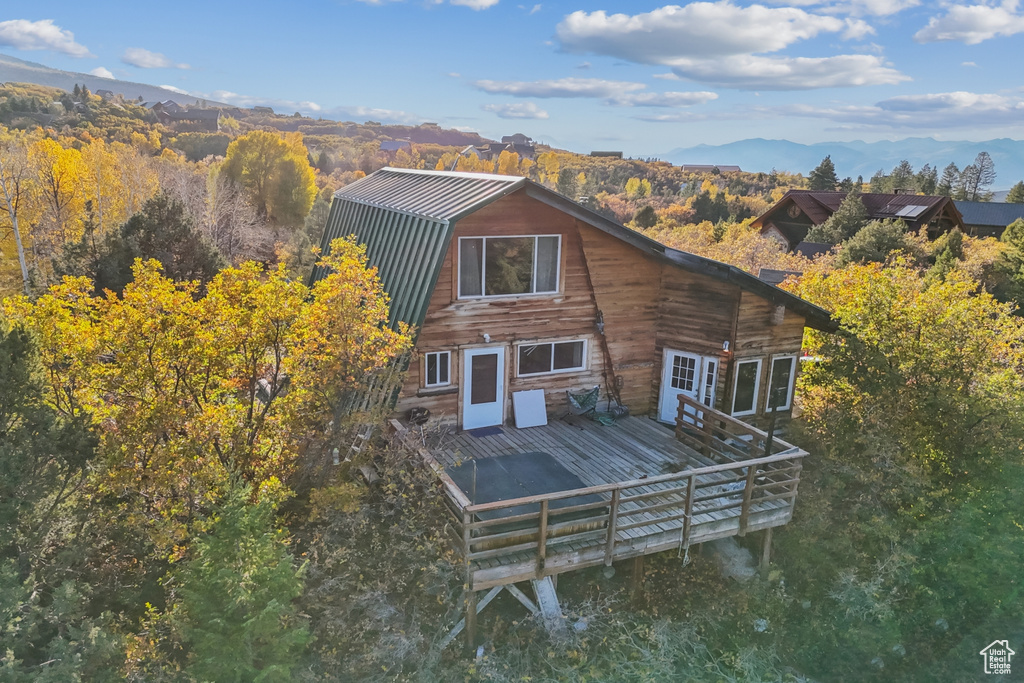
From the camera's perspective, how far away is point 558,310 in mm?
13414

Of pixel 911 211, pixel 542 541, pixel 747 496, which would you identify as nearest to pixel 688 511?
pixel 747 496

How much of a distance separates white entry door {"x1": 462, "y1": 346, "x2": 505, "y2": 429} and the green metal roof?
63.9 inches

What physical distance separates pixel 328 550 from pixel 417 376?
3767mm

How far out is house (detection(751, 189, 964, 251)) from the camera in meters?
42.8

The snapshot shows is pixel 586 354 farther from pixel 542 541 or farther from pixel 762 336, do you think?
pixel 542 541

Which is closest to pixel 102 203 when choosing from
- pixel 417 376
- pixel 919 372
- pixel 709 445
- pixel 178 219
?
pixel 178 219

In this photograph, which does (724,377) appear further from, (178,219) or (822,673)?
(178,219)

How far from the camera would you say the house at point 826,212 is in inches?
1683

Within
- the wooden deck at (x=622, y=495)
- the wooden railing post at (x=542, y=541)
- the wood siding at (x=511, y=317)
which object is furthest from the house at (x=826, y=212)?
the wooden railing post at (x=542, y=541)

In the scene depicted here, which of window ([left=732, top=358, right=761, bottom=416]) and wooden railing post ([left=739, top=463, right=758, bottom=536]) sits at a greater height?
window ([left=732, top=358, right=761, bottom=416])

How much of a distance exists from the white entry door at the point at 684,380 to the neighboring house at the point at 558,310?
3 cm

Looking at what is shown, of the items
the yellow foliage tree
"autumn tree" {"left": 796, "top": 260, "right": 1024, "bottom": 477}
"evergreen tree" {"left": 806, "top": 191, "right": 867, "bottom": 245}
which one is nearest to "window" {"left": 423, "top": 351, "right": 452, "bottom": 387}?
the yellow foliage tree

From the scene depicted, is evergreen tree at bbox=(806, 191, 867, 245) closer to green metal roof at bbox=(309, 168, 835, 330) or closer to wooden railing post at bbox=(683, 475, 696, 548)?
green metal roof at bbox=(309, 168, 835, 330)

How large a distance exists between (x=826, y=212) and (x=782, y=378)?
3626 centimetres
